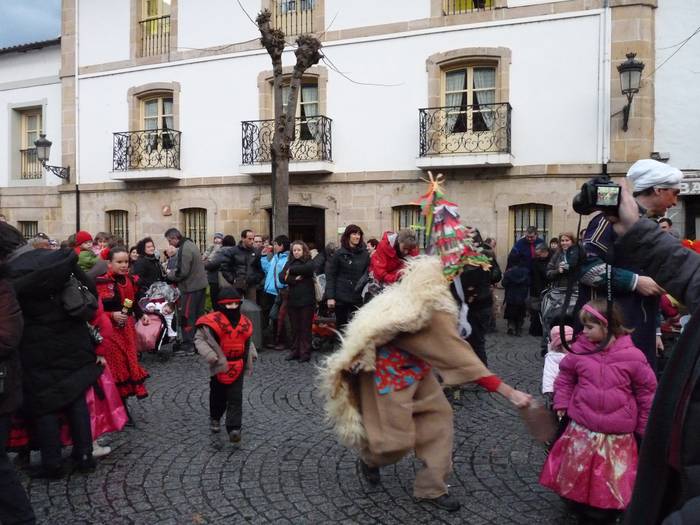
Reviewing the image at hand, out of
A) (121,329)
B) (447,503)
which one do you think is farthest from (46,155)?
(447,503)

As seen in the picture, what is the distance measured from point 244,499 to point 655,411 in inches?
139

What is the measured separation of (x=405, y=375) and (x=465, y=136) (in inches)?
458

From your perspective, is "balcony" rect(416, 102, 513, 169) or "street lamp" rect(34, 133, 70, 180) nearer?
"balcony" rect(416, 102, 513, 169)

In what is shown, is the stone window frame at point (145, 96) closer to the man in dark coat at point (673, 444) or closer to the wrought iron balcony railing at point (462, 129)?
the wrought iron balcony railing at point (462, 129)

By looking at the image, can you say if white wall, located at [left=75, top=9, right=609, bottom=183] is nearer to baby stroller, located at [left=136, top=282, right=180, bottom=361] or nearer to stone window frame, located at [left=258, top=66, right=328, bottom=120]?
stone window frame, located at [left=258, top=66, right=328, bottom=120]

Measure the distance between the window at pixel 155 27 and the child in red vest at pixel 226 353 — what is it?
14.9 m

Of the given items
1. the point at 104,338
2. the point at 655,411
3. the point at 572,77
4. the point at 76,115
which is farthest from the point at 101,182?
the point at 655,411

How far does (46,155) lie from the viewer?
1809cm

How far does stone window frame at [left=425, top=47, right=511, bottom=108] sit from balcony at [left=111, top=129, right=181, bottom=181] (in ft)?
23.5

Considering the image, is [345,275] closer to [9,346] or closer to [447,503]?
[447,503]

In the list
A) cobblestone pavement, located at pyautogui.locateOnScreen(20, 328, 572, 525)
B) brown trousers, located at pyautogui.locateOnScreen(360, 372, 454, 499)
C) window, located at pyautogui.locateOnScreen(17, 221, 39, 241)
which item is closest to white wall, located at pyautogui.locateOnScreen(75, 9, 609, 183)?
window, located at pyautogui.locateOnScreen(17, 221, 39, 241)

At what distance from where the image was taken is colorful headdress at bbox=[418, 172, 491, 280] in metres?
4.15

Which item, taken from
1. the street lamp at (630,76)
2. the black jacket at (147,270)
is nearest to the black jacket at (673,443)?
the black jacket at (147,270)

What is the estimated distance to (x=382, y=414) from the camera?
13.8ft
